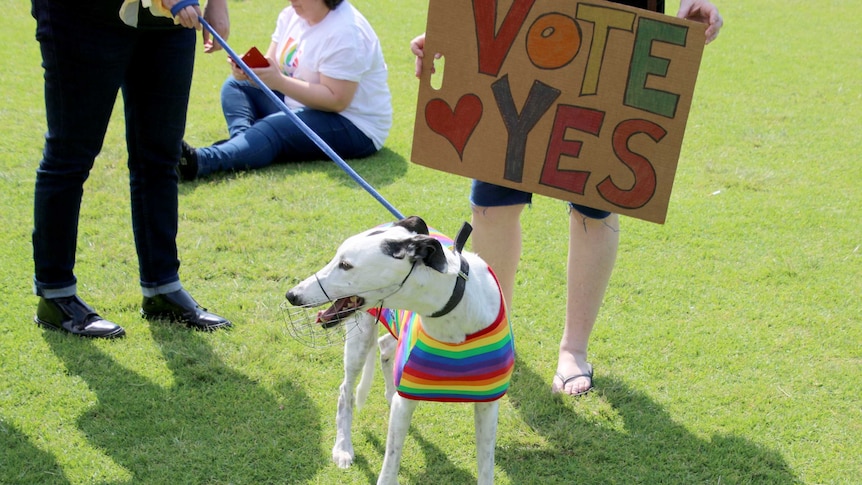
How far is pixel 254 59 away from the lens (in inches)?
163

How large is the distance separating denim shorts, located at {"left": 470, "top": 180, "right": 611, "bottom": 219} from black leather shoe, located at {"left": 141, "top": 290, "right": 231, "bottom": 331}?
4.64ft

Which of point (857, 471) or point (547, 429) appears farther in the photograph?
point (547, 429)

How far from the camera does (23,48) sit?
7656 mm

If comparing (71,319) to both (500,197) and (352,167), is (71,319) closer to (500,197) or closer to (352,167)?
(500,197)

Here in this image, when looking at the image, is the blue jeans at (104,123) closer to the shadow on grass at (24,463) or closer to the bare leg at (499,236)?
the shadow on grass at (24,463)

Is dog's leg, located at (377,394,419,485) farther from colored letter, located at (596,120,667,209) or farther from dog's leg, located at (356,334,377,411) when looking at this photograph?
colored letter, located at (596,120,667,209)

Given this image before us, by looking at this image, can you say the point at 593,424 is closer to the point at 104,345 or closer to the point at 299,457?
the point at 299,457

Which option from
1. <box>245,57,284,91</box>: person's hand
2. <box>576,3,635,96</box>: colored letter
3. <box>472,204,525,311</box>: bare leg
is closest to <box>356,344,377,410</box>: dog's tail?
<box>472,204,525,311</box>: bare leg

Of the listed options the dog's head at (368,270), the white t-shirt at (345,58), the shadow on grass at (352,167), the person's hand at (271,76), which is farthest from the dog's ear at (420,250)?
the white t-shirt at (345,58)

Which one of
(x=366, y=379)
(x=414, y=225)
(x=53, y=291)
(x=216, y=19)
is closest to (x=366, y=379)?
(x=366, y=379)

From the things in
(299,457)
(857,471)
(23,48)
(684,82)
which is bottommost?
(299,457)

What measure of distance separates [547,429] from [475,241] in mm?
835

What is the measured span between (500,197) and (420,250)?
1005 millimetres

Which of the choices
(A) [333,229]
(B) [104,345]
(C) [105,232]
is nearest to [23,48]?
(C) [105,232]
